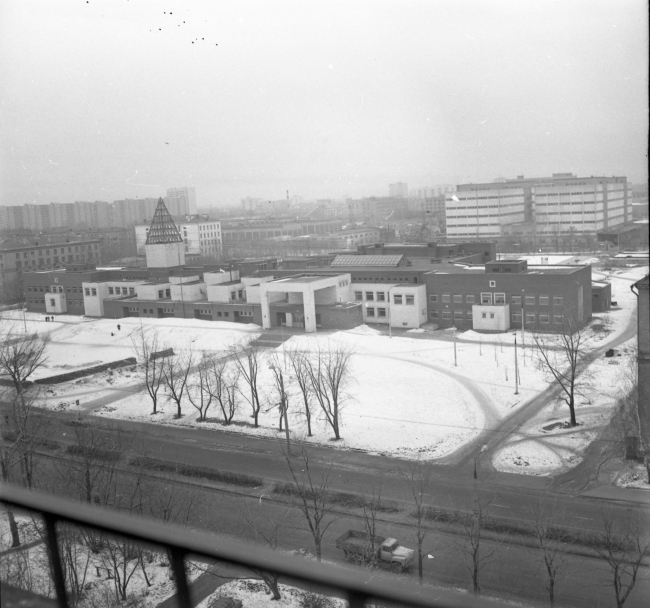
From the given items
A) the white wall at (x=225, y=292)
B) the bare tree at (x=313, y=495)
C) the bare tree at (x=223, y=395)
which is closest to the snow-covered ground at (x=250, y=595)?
the bare tree at (x=313, y=495)

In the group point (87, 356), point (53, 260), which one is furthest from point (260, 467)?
point (53, 260)

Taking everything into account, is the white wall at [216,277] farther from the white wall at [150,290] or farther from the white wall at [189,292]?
the white wall at [150,290]

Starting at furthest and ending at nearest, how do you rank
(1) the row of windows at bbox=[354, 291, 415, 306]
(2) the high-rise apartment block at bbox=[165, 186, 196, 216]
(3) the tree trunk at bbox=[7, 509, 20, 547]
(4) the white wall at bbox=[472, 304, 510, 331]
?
(2) the high-rise apartment block at bbox=[165, 186, 196, 216] < (1) the row of windows at bbox=[354, 291, 415, 306] < (4) the white wall at bbox=[472, 304, 510, 331] < (3) the tree trunk at bbox=[7, 509, 20, 547]

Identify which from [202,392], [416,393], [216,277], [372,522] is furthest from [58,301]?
[372,522]

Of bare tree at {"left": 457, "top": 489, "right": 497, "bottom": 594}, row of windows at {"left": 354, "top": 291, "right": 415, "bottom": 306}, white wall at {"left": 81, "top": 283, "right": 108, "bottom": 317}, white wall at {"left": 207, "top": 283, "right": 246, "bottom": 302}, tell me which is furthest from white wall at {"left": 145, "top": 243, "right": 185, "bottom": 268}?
bare tree at {"left": 457, "top": 489, "right": 497, "bottom": 594}

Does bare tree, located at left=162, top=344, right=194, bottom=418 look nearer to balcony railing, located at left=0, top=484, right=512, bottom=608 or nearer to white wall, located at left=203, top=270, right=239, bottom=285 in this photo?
white wall, located at left=203, top=270, right=239, bottom=285
